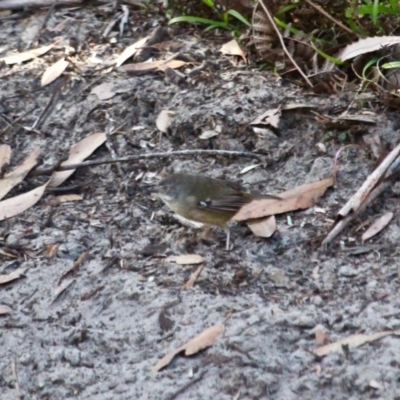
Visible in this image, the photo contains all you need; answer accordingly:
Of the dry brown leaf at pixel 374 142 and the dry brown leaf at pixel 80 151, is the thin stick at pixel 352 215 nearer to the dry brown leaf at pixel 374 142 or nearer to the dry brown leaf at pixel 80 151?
the dry brown leaf at pixel 374 142

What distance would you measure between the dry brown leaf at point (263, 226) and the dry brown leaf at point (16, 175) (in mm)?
1594

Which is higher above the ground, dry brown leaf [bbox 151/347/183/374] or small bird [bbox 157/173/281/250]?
small bird [bbox 157/173/281/250]

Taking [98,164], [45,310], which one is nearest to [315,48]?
[98,164]

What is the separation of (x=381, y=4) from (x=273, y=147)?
1384mm

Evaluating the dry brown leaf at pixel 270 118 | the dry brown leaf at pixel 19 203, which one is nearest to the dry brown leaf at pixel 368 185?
the dry brown leaf at pixel 270 118

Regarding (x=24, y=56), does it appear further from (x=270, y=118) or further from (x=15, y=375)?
(x=15, y=375)

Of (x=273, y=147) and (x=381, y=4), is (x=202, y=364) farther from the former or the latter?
(x=381, y=4)

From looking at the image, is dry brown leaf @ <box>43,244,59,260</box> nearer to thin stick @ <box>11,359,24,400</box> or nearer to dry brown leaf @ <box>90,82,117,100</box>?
thin stick @ <box>11,359,24,400</box>

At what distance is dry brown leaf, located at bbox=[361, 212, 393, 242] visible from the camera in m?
5.31

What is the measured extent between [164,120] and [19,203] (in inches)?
44.3

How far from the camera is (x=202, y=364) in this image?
15.1ft

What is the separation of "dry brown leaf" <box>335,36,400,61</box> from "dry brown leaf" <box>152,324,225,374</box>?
249cm

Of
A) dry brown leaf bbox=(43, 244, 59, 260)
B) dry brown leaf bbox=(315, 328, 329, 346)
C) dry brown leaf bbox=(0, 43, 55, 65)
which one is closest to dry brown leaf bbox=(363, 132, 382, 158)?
dry brown leaf bbox=(315, 328, 329, 346)

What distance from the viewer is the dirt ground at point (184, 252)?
4562mm
